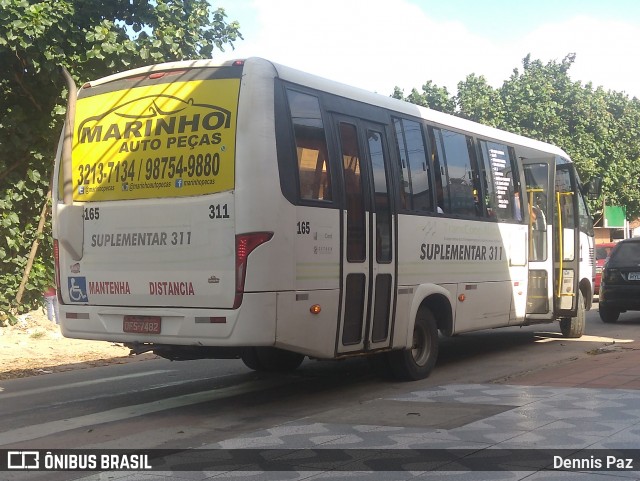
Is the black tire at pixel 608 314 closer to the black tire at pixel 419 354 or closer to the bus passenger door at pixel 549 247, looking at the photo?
the bus passenger door at pixel 549 247

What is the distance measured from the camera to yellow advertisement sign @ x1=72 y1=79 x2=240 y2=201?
7.87 m

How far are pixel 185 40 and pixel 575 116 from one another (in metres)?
22.7

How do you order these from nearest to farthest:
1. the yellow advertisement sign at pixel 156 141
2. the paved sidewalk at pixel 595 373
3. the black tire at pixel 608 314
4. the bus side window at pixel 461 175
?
the yellow advertisement sign at pixel 156 141
the paved sidewalk at pixel 595 373
the bus side window at pixel 461 175
the black tire at pixel 608 314

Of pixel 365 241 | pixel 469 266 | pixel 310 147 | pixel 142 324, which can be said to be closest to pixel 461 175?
pixel 469 266

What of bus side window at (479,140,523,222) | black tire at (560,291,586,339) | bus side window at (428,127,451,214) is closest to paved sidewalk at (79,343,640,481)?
bus side window at (428,127,451,214)

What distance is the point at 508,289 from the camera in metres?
11.9

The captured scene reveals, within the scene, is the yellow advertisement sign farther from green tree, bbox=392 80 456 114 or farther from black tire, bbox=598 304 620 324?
green tree, bbox=392 80 456 114

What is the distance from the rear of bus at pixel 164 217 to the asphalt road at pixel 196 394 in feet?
2.35

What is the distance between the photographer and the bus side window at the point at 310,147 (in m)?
8.08

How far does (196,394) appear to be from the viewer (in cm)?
948

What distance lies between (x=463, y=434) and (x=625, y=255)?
481 inches

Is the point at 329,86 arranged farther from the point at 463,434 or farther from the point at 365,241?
the point at 463,434

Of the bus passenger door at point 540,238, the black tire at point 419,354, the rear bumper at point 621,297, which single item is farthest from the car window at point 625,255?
the black tire at point 419,354

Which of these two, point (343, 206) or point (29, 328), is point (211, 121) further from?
point (29, 328)
